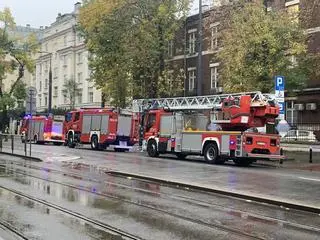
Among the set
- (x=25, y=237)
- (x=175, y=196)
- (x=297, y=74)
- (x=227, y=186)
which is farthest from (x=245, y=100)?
(x=25, y=237)

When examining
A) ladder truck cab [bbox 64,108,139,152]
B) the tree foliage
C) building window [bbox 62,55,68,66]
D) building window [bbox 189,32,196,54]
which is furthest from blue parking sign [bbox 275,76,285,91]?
building window [bbox 62,55,68,66]

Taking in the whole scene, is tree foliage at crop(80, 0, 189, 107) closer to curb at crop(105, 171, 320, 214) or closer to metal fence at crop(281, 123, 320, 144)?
metal fence at crop(281, 123, 320, 144)

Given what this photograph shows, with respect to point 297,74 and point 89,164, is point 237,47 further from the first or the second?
point 89,164

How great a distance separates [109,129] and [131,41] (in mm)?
7121

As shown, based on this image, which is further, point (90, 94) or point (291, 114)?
point (90, 94)

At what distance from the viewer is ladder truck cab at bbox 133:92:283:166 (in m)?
25.1

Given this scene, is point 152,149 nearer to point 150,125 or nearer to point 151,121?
point 150,125

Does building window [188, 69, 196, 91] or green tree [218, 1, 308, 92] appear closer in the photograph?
green tree [218, 1, 308, 92]

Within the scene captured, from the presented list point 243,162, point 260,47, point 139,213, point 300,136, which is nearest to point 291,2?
point 300,136

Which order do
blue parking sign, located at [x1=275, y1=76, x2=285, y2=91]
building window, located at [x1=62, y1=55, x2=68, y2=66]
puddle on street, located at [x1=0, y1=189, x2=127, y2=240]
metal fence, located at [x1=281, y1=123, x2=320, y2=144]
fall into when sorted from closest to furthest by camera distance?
puddle on street, located at [x1=0, y1=189, x2=127, y2=240], blue parking sign, located at [x1=275, y1=76, x2=285, y2=91], metal fence, located at [x1=281, y1=123, x2=320, y2=144], building window, located at [x1=62, y1=55, x2=68, y2=66]

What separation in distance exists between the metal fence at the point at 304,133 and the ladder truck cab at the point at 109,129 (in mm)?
10059

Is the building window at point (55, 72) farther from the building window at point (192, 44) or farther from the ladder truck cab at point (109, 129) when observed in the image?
the ladder truck cab at point (109, 129)

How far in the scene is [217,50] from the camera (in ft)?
129

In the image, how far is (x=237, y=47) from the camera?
3027 centimetres
